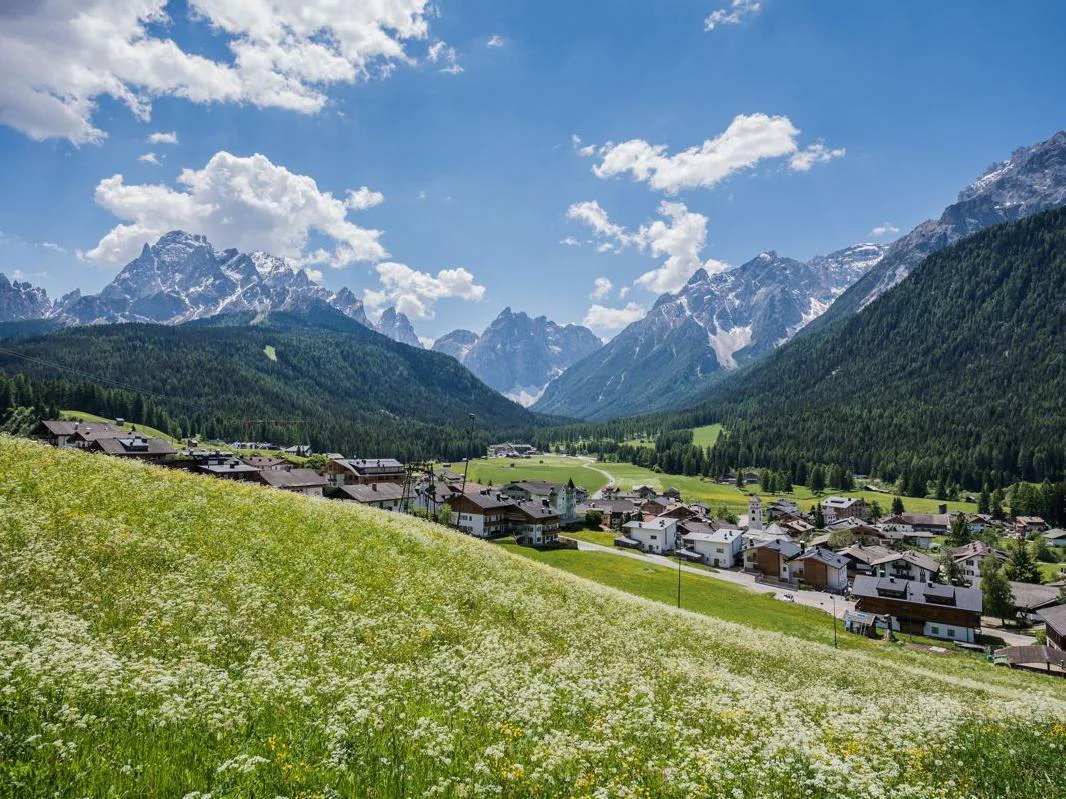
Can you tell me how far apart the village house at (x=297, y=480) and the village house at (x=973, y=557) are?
4899 inches

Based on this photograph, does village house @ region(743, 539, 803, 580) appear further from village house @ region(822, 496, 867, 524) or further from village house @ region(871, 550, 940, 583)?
village house @ region(822, 496, 867, 524)

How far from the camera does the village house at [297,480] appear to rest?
339 ft

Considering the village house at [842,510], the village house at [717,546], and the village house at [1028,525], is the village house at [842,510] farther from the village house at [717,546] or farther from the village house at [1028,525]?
the village house at [717,546]

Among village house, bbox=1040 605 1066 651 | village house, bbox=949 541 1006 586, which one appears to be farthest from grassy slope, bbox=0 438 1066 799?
village house, bbox=949 541 1006 586

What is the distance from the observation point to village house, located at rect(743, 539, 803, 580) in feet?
327

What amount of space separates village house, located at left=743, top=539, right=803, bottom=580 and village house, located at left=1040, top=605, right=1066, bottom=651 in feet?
118

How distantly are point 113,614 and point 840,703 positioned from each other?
24774 millimetres

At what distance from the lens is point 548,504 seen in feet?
426

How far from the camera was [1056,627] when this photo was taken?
6319 centimetres

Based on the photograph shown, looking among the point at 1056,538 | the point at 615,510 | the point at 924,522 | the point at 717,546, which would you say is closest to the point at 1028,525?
the point at 1056,538

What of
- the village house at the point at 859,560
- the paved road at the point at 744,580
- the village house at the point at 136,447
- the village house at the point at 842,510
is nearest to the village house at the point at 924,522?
the village house at the point at 842,510

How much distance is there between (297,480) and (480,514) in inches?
1489

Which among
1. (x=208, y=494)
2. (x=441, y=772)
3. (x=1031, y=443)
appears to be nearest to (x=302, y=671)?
(x=441, y=772)

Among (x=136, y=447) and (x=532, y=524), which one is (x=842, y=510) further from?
(x=136, y=447)
